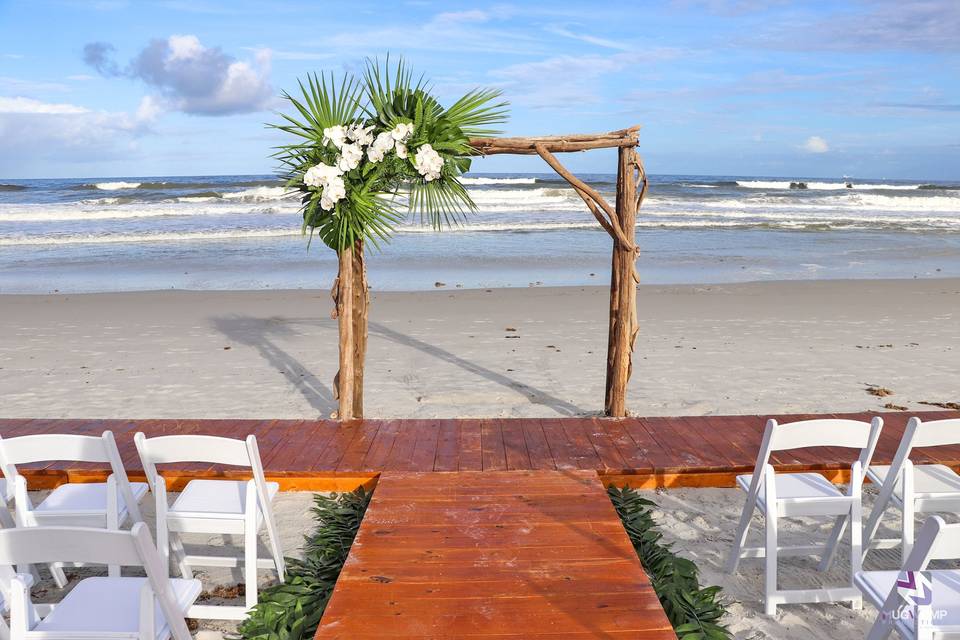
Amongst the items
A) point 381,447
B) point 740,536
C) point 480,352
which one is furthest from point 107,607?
point 480,352

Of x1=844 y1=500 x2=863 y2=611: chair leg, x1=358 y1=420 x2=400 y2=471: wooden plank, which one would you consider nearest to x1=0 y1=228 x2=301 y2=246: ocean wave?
x1=358 y1=420 x2=400 y2=471: wooden plank

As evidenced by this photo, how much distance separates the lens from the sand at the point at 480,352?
6.81 metres

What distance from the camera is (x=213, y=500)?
3607mm

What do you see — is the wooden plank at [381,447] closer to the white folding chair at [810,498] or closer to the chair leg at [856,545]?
the white folding chair at [810,498]

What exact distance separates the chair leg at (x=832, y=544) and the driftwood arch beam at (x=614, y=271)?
82.6 inches

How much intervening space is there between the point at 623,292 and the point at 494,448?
62.6 inches

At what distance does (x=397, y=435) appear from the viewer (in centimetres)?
538

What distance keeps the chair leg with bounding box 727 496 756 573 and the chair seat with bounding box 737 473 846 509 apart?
0.30ft

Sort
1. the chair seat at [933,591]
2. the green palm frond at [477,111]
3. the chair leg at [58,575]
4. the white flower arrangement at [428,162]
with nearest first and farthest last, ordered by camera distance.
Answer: the chair seat at [933,591] < the chair leg at [58,575] < the white flower arrangement at [428,162] < the green palm frond at [477,111]

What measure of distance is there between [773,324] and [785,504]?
7206mm

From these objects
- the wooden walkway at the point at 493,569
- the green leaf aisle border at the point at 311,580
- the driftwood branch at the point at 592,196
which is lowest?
the green leaf aisle border at the point at 311,580

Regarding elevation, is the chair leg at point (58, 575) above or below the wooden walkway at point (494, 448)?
below

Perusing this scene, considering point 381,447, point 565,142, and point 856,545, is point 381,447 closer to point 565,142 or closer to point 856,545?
point 565,142

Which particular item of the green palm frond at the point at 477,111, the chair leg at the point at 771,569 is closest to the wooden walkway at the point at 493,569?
the chair leg at the point at 771,569
